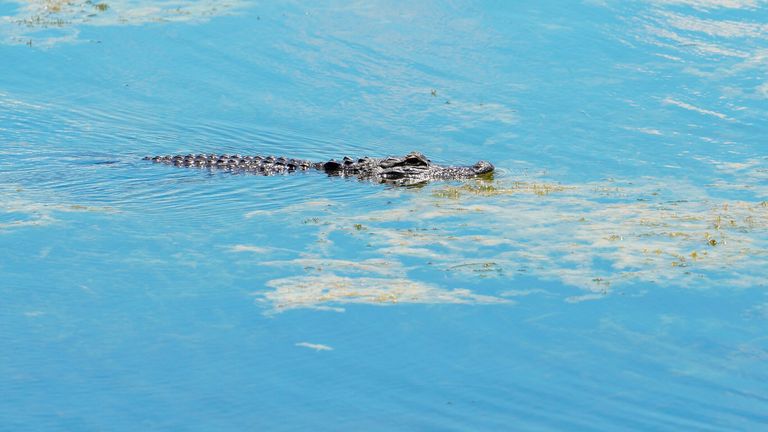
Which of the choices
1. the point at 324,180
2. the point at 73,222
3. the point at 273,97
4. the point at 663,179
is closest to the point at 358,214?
the point at 324,180

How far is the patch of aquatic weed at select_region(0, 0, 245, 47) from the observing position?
1692 centimetres

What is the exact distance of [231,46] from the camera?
16.4m

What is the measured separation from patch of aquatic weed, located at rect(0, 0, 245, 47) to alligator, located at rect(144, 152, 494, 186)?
560 cm

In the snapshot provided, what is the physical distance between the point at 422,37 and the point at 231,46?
123 inches

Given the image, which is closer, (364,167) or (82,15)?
(364,167)

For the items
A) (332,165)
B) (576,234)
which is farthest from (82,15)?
(576,234)

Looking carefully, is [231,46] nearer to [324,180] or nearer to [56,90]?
[56,90]

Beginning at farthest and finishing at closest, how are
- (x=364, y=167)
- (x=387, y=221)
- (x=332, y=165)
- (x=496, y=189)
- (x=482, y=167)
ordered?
1. (x=332, y=165)
2. (x=364, y=167)
3. (x=482, y=167)
4. (x=496, y=189)
5. (x=387, y=221)

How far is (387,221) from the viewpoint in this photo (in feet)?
33.4

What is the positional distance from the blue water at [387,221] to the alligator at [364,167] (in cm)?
32

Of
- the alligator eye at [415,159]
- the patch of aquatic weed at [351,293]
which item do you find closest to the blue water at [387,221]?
the patch of aquatic weed at [351,293]

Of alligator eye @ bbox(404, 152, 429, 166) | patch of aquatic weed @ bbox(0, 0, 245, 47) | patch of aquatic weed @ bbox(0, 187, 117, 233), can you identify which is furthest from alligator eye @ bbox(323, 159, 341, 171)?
patch of aquatic weed @ bbox(0, 0, 245, 47)

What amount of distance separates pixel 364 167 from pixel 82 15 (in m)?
8.48

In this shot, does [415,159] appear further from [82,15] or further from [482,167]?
[82,15]
